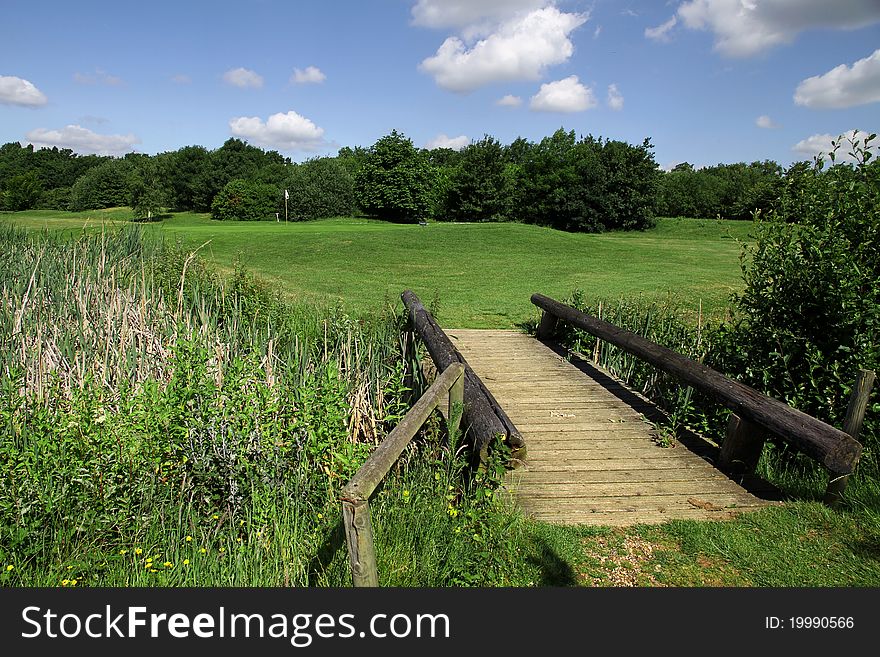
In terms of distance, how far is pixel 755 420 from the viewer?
4910 millimetres

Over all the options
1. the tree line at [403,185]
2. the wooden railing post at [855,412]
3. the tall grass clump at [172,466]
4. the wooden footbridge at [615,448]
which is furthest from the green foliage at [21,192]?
the wooden railing post at [855,412]

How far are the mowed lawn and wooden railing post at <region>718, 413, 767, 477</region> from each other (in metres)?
5.01

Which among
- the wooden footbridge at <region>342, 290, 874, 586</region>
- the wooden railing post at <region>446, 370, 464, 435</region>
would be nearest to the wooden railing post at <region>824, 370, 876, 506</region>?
the wooden footbridge at <region>342, 290, 874, 586</region>

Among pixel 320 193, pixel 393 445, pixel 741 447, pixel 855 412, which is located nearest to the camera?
pixel 393 445

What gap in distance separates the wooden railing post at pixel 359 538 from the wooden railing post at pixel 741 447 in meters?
3.50

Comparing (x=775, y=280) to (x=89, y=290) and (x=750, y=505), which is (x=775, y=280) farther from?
(x=89, y=290)

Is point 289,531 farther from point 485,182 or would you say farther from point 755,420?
point 485,182

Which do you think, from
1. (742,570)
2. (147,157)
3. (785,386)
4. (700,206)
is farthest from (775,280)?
(147,157)

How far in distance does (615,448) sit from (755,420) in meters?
1.22

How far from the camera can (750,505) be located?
4.71 meters

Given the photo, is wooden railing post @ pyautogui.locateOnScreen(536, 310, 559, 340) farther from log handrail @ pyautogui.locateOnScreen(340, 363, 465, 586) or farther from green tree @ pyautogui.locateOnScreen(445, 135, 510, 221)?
green tree @ pyautogui.locateOnScreen(445, 135, 510, 221)

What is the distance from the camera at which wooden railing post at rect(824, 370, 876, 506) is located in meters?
4.62

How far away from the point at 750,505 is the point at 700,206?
60894 millimetres

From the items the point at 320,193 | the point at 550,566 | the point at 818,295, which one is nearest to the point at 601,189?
the point at 320,193
